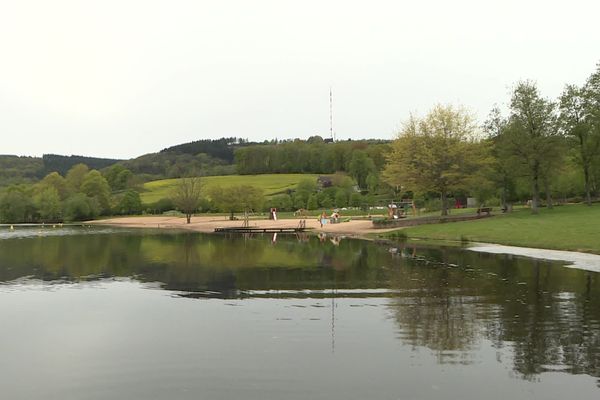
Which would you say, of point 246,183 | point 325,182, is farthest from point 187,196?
point 325,182

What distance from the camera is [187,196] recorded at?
324ft

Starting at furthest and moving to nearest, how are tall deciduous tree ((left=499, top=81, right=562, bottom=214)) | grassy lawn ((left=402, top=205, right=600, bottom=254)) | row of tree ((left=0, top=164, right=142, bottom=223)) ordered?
1. row of tree ((left=0, top=164, right=142, bottom=223))
2. tall deciduous tree ((left=499, top=81, right=562, bottom=214))
3. grassy lawn ((left=402, top=205, right=600, bottom=254))

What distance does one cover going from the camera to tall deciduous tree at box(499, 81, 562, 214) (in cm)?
5247

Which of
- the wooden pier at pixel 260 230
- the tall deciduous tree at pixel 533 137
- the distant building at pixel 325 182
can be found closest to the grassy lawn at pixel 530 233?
the tall deciduous tree at pixel 533 137

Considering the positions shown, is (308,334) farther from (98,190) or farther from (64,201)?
(98,190)

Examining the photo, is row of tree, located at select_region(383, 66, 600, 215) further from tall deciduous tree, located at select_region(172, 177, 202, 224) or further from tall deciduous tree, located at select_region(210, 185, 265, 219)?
tall deciduous tree, located at select_region(172, 177, 202, 224)

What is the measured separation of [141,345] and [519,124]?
5273 centimetres

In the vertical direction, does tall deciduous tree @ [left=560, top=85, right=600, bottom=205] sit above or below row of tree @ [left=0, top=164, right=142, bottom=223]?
above

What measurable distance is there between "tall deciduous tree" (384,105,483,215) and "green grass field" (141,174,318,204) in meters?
80.6

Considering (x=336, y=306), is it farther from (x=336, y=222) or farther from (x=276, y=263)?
(x=336, y=222)

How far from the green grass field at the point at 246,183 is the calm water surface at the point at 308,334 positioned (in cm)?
11375

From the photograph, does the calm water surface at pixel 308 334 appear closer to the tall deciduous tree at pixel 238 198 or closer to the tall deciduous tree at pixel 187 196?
the tall deciduous tree at pixel 238 198

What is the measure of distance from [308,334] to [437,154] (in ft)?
146

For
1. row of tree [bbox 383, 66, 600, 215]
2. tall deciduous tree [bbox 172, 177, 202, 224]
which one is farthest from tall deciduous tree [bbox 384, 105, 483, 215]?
tall deciduous tree [bbox 172, 177, 202, 224]
